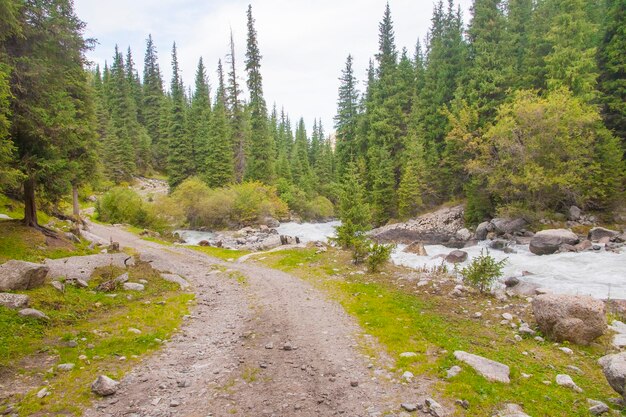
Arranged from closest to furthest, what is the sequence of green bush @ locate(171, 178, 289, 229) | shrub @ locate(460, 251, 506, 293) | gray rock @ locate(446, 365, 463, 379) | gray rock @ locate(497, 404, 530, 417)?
gray rock @ locate(497, 404, 530, 417), gray rock @ locate(446, 365, 463, 379), shrub @ locate(460, 251, 506, 293), green bush @ locate(171, 178, 289, 229)

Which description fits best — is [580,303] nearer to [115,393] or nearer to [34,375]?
[115,393]

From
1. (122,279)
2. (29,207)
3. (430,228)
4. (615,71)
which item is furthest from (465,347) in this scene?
(615,71)

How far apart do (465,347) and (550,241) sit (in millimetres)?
16187

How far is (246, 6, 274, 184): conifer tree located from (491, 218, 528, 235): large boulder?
3120 cm

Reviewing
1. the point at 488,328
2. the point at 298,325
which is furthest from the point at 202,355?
the point at 488,328

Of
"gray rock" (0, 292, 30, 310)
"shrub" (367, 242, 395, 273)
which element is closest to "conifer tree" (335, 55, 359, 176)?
"shrub" (367, 242, 395, 273)

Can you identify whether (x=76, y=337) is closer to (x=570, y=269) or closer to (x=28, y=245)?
(x=28, y=245)

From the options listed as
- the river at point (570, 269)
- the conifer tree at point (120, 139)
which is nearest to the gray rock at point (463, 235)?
the river at point (570, 269)

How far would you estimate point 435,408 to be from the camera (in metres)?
5.51

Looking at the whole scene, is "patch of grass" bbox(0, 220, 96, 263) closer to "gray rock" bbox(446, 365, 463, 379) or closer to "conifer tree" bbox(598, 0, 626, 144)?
"gray rock" bbox(446, 365, 463, 379)

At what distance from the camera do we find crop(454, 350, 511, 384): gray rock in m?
6.25

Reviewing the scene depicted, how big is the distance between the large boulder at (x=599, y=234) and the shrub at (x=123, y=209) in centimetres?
3611

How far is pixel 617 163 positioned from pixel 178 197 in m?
39.5

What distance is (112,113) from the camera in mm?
66875
